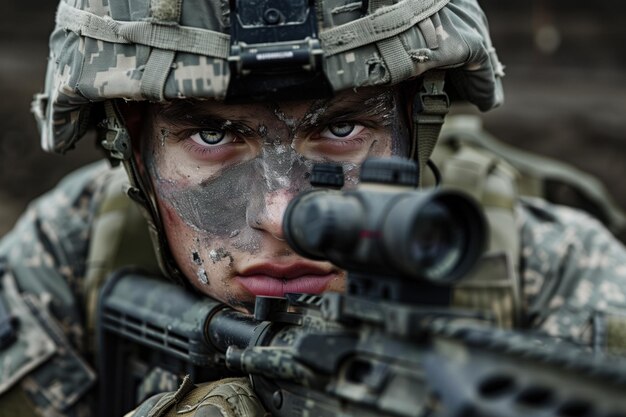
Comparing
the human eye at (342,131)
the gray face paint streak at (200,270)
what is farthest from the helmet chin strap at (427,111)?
the gray face paint streak at (200,270)

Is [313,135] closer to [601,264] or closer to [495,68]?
[495,68]

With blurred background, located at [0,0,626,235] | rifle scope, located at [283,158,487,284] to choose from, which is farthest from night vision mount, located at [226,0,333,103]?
blurred background, located at [0,0,626,235]

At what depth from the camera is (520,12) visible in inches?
346

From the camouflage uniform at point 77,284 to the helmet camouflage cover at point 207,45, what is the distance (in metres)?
1.22

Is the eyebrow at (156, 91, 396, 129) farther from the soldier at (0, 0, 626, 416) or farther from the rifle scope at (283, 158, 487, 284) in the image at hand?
the rifle scope at (283, 158, 487, 284)

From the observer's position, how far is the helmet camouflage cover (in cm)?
311

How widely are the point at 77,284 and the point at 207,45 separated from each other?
169 cm

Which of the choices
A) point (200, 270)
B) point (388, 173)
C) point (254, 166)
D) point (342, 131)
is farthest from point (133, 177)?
point (388, 173)

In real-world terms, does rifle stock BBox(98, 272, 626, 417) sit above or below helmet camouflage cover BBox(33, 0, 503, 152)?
below

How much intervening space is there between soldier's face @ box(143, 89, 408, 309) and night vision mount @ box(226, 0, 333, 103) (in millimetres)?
101

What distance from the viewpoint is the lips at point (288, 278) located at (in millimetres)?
3244

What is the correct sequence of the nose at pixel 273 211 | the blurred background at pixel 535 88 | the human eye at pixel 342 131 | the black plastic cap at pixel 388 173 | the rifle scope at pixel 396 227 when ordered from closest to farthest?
the rifle scope at pixel 396 227 → the black plastic cap at pixel 388 173 → the nose at pixel 273 211 → the human eye at pixel 342 131 → the blurred background at pixel 535 88

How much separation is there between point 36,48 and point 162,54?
5.83m

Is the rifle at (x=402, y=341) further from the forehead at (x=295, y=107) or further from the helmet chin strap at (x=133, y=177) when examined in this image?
the helmet chin strap at (x=133, y=177)
